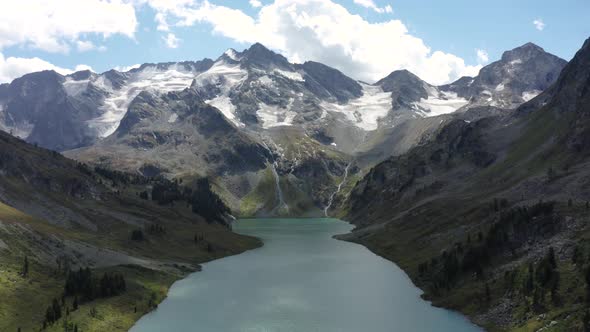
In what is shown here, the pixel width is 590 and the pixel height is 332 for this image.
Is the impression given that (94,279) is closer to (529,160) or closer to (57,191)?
(57,191)

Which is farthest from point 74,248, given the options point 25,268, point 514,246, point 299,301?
point 514,246

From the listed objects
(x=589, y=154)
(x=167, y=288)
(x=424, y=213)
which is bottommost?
(x=167, y=288)

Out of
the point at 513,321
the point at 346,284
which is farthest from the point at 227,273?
the point at 513,321

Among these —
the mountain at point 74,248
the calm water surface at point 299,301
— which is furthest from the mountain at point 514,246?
the mountain at point 74,248

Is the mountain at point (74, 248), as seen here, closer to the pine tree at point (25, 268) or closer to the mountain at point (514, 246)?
the pine tree at point (25, 268)

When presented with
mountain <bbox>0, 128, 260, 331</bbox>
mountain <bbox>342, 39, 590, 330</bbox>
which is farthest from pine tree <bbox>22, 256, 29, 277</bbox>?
mountain <bbox>342, 39, 590, 330</bbox>
